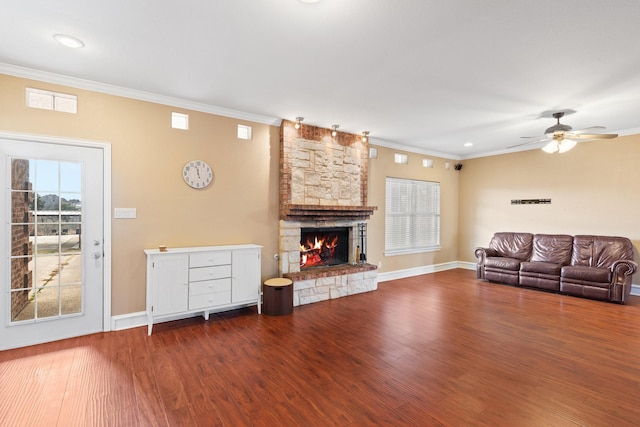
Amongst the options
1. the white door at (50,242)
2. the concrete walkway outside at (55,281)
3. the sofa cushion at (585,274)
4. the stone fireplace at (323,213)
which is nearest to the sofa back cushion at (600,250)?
the sofa cushion at (585,274)

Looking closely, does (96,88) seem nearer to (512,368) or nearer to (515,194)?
(512,368)

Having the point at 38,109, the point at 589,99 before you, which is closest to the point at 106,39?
the point at 38,109

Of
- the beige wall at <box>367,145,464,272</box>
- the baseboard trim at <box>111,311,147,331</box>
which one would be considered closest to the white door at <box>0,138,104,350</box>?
the baseboard trim at <box>111,311,147,331</box>

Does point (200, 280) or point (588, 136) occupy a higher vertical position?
point (588, 136)

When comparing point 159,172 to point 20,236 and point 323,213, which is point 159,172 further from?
point 323,213

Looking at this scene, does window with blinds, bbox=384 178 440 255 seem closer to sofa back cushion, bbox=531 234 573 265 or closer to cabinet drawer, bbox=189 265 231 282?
sofa back cushion, bbox=531 234 573 265

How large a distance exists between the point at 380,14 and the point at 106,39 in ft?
7.69

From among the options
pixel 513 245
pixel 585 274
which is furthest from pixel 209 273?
pixel 513 245

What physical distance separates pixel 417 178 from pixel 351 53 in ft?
15.0

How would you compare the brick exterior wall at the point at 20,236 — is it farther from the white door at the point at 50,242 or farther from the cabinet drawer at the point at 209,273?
the cabinet drawer at the point at 209,273

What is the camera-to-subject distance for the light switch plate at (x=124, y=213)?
3.58 metres

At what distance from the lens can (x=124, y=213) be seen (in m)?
3.62

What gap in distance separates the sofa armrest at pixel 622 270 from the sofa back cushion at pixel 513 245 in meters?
1.50

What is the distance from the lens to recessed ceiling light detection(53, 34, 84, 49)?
8.30 ft
